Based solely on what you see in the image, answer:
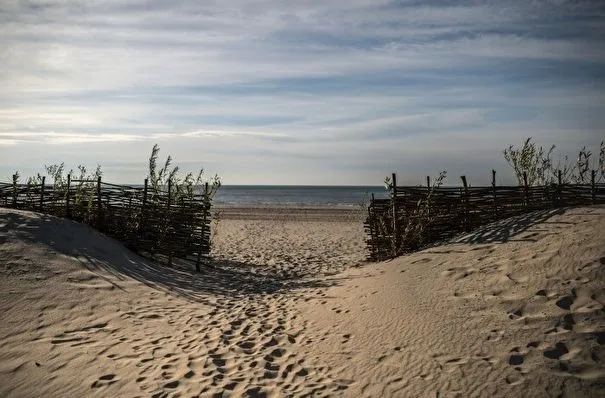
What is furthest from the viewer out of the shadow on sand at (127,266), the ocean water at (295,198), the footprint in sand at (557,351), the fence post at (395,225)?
the ocean water at (295,198)

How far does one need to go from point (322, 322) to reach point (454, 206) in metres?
4.19

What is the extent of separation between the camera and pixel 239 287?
7422 mm

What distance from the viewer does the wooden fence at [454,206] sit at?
7.18m

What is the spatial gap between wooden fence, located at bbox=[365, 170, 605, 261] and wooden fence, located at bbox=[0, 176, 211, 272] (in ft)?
14.0

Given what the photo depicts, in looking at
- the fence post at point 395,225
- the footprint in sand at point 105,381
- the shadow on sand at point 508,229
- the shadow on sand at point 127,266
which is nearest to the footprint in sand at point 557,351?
the shadow on sand at point 508,229

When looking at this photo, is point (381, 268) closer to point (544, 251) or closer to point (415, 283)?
point (415, 283)

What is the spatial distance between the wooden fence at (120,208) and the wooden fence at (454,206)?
4.28 metres

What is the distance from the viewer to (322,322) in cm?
503

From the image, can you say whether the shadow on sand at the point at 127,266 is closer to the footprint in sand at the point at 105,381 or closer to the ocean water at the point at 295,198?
the footprint in sand at the point at 105,381

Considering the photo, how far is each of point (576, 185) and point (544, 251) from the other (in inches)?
112

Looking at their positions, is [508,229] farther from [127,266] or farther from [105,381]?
[127,266]

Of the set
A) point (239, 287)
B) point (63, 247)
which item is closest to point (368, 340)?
point (239, 287)

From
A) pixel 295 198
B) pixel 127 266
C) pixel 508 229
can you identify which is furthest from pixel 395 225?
pixel 295 198

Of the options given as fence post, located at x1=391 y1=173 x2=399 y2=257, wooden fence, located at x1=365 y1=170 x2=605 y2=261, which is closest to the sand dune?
fence post, located at x1=391 y1=173 x2=399 y2=257
